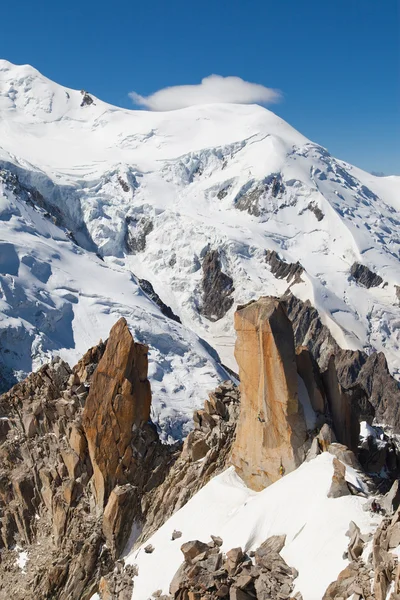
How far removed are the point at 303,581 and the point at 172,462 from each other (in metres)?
21.5

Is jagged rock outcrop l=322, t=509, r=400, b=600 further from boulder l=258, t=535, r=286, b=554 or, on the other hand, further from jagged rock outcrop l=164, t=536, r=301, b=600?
boulder l=258, t=535, r=286, b=554

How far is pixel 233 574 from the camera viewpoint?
26812 mm

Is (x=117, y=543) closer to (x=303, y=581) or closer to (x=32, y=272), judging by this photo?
(x=303, y=581)

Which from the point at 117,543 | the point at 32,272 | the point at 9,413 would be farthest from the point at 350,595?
the point at 32,272

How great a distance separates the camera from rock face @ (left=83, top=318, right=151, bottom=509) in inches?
1740

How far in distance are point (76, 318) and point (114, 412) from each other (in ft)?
294

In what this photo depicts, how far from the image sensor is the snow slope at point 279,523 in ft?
82.9

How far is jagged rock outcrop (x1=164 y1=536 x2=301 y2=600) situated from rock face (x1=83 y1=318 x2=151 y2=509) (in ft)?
51.1

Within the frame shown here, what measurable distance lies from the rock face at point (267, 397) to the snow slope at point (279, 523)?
1766 mm

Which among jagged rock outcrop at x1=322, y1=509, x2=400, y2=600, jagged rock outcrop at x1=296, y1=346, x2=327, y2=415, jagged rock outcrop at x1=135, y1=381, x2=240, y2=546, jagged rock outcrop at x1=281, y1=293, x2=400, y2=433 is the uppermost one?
jagged rock outcrop at x1=296, y1=346, x2=327, y2=415

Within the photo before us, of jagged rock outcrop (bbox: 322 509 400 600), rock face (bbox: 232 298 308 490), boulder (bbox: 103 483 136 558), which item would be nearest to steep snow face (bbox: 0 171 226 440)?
boulder (bbox: 103 483 136 558)

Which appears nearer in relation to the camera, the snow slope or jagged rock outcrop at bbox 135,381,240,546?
the snow slope

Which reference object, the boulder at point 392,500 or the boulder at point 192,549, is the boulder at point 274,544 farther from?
the boulder at point 392,500

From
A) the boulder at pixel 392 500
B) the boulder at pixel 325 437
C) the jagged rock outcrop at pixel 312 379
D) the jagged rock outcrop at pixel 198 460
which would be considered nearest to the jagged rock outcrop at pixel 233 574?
the boulder at pixel 392 500
